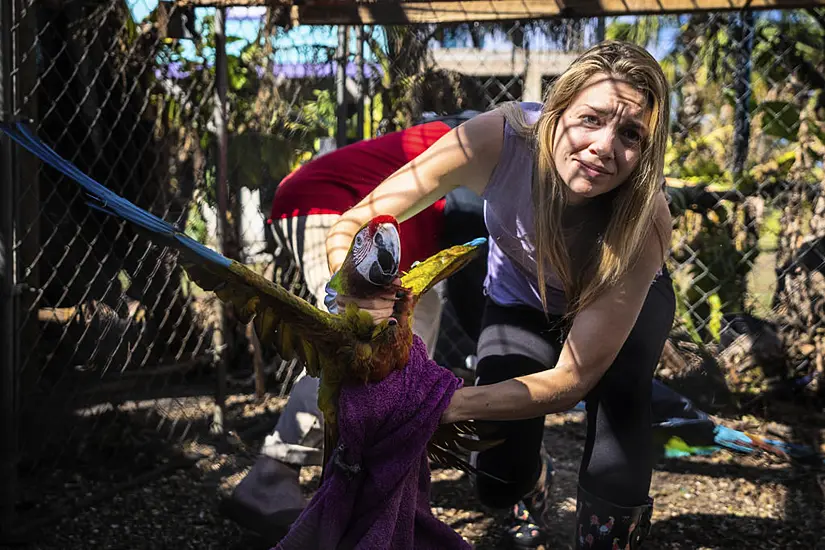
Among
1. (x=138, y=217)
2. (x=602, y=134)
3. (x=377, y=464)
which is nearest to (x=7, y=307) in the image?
(x=138, y=217)

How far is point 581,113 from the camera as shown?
4.30 ft

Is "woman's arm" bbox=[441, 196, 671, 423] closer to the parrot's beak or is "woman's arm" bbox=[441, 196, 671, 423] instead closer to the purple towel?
the purple towel

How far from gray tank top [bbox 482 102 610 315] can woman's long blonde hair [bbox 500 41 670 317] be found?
0.03 metres

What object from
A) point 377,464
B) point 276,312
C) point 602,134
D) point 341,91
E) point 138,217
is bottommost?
point 377,464

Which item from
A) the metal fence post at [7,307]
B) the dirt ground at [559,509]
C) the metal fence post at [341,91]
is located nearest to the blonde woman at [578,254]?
the dirt ground at [559,509]

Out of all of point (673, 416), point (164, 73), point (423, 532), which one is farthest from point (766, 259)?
point (423, 532)

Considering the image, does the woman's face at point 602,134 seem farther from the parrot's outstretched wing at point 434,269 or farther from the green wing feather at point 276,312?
the green wing feather at point 276,312

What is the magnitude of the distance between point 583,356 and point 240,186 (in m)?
2.09

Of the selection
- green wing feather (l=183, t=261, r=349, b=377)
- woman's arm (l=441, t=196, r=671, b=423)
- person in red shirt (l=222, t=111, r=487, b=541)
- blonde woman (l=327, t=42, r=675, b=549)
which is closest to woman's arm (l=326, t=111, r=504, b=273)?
blonde woman (l=327, t=42, r=675, b=549)

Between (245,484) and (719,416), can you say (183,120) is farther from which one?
(719,416)

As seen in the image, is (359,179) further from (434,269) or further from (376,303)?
(376,303)

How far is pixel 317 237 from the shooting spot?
77.7 inches

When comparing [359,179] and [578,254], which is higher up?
[359,179]

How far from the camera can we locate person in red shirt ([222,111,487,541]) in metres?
1.92
